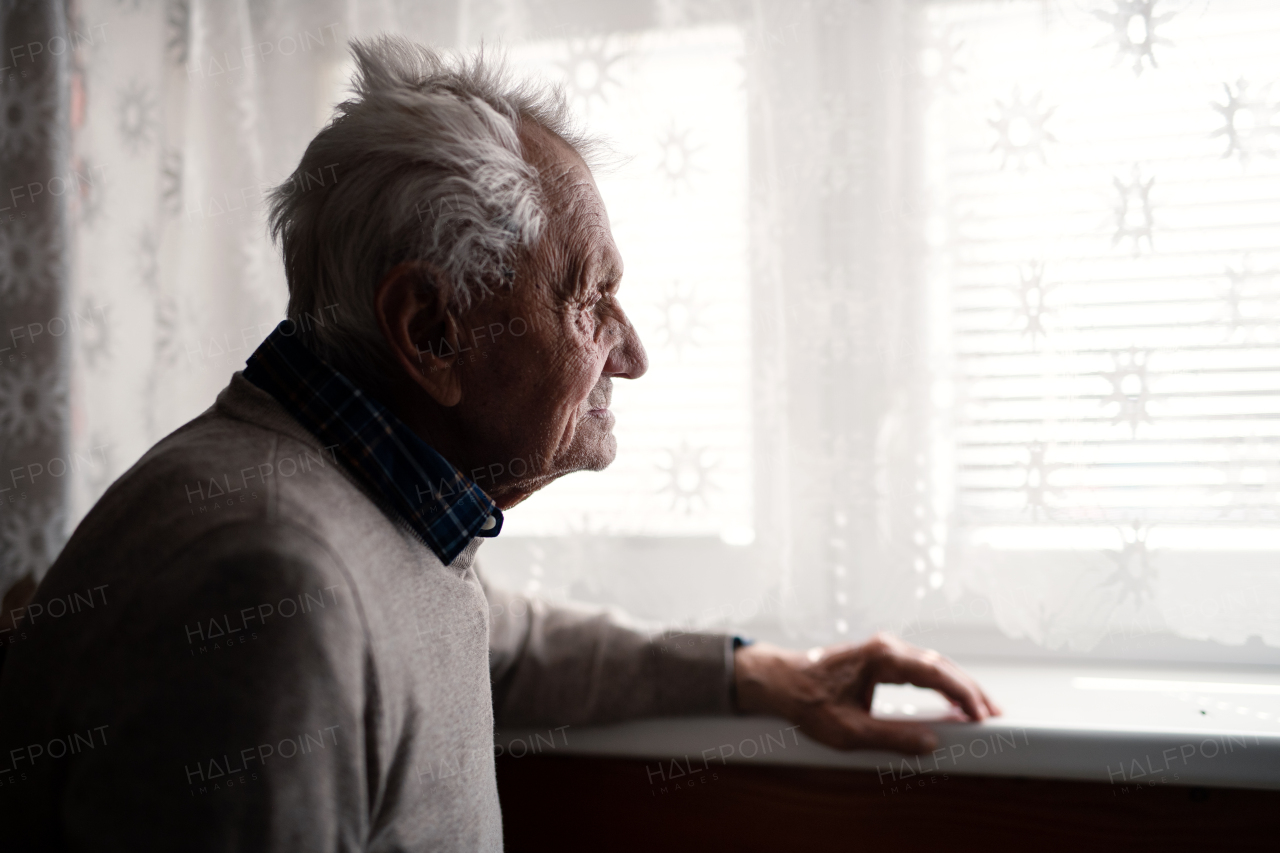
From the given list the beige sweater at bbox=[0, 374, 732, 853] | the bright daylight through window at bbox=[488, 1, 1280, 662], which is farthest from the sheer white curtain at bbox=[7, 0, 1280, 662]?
the beige sweater at bbox=[0, 374, 732, 853]

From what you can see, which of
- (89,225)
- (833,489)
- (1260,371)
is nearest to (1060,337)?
(1260,371)

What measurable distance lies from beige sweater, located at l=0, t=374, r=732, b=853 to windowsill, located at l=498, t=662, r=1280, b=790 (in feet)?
1.25

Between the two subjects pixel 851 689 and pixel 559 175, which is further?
pixel 851 689

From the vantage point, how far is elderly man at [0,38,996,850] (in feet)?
1.77

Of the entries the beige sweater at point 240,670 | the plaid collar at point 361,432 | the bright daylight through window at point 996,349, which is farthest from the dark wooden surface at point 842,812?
the plaid collar at point 361,432

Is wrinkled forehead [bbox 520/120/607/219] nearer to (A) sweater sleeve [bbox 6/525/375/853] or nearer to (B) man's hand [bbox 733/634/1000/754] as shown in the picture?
(A) sweater sleeve [bbox 6/525/375/853]

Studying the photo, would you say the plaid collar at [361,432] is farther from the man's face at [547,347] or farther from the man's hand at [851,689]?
the man's hand at [851,689]

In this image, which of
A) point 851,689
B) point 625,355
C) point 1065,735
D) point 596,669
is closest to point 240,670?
point 625,355

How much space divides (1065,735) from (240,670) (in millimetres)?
892

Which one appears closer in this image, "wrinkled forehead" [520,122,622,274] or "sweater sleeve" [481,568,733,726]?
"wrinkled forehead" [520,122,622,274]

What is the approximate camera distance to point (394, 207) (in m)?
0.73

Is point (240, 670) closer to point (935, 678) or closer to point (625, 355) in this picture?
point (625, 355)

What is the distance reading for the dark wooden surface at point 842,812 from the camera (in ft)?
3.14

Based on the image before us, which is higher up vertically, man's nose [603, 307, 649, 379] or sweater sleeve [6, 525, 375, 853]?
man's nose [603, 307, 649, 379]
